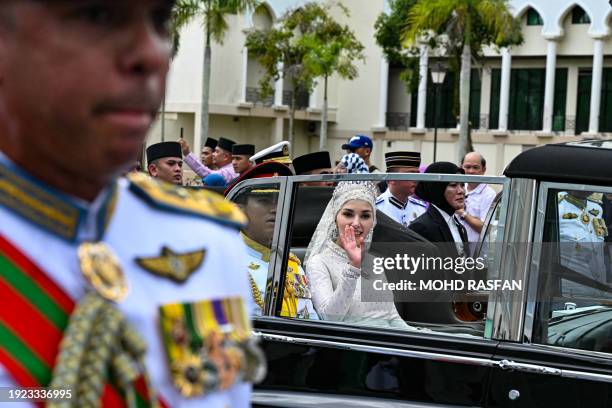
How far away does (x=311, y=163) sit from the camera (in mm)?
8695

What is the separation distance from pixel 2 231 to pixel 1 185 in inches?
2.5

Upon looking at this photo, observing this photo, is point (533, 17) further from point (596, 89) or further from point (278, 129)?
point (278, 129)

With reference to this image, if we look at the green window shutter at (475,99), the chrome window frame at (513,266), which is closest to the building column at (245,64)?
the green window shutter at (475,99)

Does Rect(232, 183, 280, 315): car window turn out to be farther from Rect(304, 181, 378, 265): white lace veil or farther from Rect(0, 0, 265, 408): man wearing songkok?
Rect(0, 0, 265, 408): man wearing songkok

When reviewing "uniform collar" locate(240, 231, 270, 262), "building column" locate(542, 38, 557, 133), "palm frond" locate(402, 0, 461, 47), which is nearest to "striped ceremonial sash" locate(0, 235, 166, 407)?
"uniform collar" locate(240, 231, 270, 262)

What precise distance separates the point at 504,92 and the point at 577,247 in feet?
178

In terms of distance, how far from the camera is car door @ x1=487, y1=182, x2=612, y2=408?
171 inches

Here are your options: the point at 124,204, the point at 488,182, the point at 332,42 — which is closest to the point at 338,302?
the point at 488,182

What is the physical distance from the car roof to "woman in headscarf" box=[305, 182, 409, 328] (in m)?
0.70

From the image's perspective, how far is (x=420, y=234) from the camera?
4941 mm

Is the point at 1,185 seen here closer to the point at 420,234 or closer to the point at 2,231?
the point at 2,231

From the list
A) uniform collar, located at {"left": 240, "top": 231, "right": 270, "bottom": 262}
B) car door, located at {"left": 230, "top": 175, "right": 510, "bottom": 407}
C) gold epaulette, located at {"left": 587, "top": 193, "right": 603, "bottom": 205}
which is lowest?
car door, located at {"left": 230, "top": 175, "right": 510, "bottom": 407}

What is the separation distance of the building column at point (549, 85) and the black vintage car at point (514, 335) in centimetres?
5297

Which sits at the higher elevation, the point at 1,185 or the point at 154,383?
the point at 1,185
